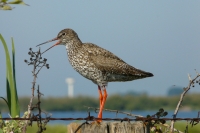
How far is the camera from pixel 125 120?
14.4 ft

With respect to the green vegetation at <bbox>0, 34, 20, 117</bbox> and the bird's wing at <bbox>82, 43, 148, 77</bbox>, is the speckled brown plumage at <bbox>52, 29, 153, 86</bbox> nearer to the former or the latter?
the bird's wing at <bbox>82, 43, 148, 77</bbox>

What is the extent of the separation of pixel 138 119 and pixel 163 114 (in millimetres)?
581

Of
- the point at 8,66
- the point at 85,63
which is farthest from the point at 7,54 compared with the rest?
the point at 85,63

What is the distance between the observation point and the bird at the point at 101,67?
291 inches

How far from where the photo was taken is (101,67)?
7.40m

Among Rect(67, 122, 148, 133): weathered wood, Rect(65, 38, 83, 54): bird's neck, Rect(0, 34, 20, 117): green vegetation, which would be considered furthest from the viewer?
Rect(65, 38, 83, 54): bird's neck

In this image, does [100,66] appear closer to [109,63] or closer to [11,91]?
[109,63]

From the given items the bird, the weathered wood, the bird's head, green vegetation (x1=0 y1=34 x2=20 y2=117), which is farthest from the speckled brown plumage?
the weathered wood

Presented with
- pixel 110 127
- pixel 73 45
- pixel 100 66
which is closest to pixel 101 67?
pixel 100 66

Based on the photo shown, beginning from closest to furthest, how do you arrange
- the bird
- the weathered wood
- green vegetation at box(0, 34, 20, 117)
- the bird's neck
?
the weathered wood < green vegetation at box(0, 34, 20, 117) < the bird < the bird's neck

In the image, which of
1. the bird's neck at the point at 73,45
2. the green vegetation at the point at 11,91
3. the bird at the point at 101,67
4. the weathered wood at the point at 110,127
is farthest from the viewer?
the bird's neck at the point at 73,45

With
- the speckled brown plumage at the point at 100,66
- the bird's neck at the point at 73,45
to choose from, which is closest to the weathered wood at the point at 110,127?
the speckled brown plumage at the point at 100,66

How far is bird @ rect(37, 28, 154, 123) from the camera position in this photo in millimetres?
7395

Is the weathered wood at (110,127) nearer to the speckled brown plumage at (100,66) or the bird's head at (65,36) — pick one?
the speckled brown plumage at (100,66)
